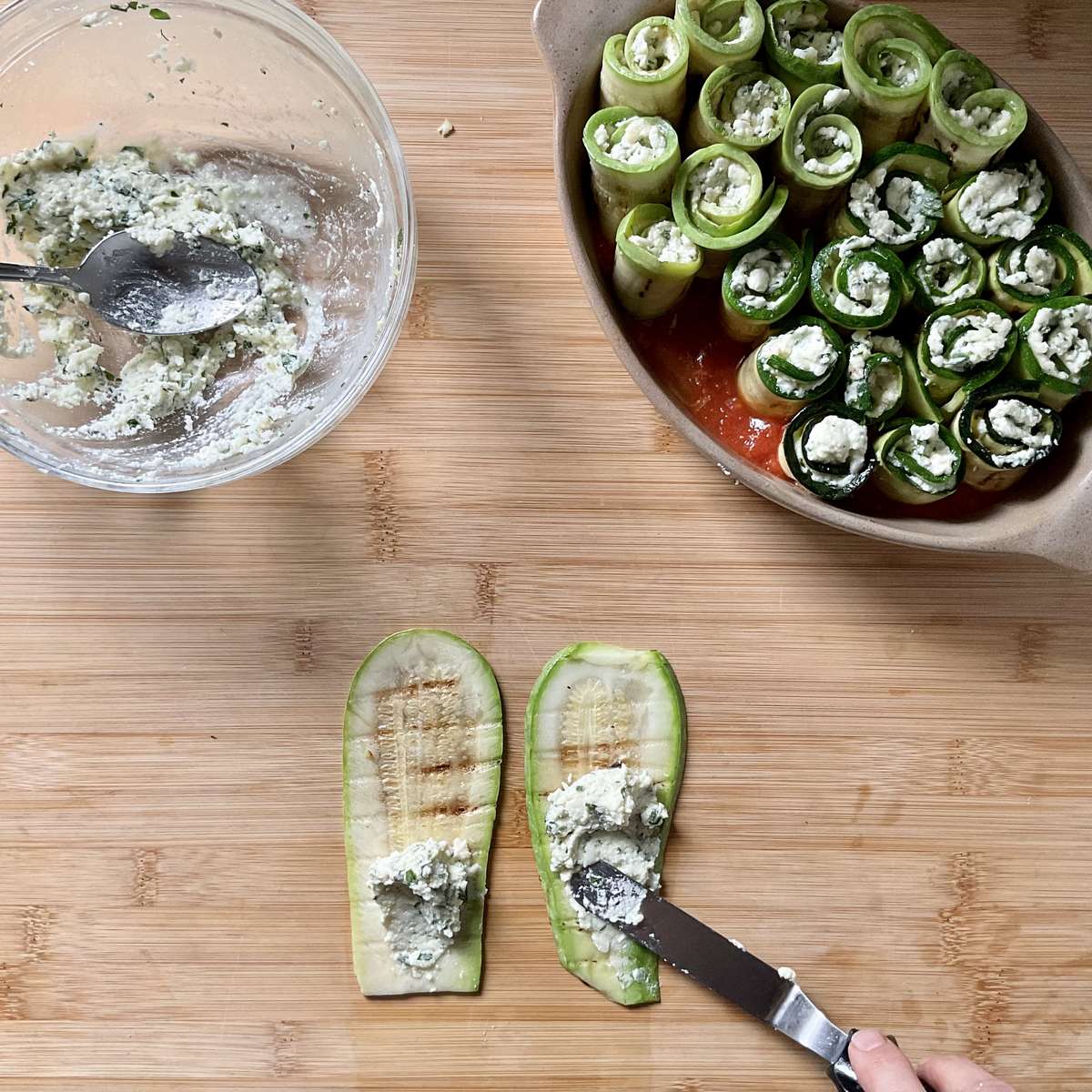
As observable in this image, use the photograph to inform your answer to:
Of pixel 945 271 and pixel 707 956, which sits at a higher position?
pixel 945 271

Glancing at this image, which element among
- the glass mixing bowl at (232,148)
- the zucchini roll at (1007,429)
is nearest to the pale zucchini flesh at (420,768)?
the glass mixing bowl at (232,148)

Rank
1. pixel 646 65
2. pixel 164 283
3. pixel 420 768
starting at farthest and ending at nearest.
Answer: pixel 420 768 → pixel 164 283 → pixel 646 65

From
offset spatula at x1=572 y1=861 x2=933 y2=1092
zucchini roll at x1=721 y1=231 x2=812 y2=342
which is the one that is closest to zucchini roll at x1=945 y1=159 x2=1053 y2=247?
zucchini roll at x1=721 y1=231 x2=812 y2=342

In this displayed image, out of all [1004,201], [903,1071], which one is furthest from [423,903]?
[1004,201]

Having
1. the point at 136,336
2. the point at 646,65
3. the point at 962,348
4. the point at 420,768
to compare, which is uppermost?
the point at 646,65

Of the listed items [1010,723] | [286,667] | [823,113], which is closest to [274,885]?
[286,667]

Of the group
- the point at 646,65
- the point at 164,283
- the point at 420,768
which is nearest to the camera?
the point at 646,65

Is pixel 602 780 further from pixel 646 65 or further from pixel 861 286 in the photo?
pixel 646 65
